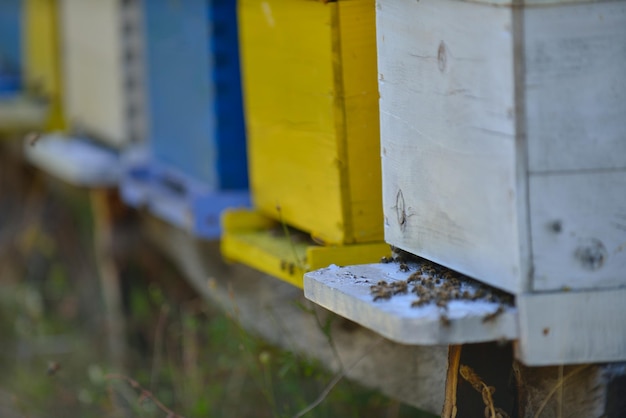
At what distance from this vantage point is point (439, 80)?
1851 mm

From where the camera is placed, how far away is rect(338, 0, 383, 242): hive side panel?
2.34m

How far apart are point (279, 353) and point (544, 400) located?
1.89 metres

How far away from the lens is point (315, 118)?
2504 millimetres

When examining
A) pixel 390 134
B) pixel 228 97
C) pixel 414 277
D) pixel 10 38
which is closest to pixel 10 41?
pixel 10 38

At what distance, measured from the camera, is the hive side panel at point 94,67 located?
4.38 m

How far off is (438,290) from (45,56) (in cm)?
430

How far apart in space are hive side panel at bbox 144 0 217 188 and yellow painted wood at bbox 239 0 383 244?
1.76ft

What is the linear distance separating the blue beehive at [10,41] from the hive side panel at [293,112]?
3878 millimetres

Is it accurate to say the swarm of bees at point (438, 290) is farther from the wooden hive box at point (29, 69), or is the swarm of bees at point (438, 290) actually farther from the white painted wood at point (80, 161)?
the wooden hive box at point (29, 69)

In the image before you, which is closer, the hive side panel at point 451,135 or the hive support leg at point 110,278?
the hive side panel at point 451,135

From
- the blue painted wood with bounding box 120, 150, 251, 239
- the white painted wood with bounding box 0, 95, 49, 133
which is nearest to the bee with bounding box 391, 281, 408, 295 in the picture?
the blue painted wood with bounding box 120, 150, 251, 239

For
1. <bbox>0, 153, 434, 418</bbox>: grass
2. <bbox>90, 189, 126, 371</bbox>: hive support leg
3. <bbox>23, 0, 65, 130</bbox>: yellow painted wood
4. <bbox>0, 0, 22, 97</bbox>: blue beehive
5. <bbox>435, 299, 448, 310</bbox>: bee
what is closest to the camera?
<bbox>435, 299, 448, 310</bbox>: bee

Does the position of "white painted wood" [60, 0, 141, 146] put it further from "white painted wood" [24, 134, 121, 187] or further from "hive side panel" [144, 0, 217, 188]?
"hive side panel" [144, 0, 217, 188]

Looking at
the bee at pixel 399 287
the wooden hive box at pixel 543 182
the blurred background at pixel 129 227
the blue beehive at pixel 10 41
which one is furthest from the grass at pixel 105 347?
the wooden hive box at pixel 543 182
